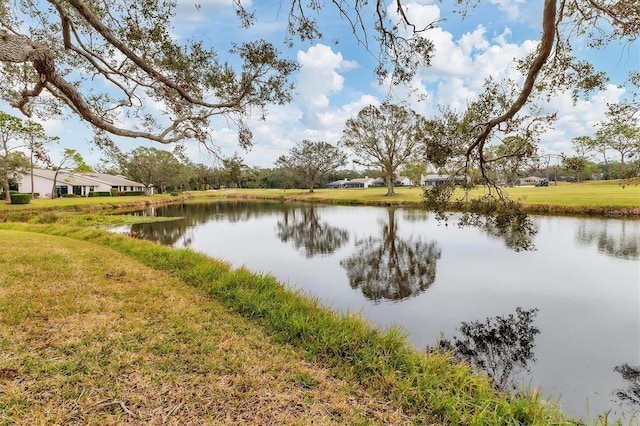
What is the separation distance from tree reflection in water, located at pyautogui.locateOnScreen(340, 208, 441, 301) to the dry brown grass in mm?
4864

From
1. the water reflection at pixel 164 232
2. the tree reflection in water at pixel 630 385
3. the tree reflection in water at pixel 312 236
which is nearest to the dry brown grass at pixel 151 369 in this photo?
the tree reflection in water at pixel 630 385

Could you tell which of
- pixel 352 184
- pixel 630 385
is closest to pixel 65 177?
pixel 630 385

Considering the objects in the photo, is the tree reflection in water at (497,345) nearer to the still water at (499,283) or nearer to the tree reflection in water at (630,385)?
the still water at (499,283)

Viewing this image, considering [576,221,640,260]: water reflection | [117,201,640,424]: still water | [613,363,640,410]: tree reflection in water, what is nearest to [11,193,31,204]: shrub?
[117,201,640,424]: still water

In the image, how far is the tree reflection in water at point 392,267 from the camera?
893cm

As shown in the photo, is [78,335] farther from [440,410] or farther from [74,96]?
[440,410]

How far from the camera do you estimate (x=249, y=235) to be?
18.2 metres

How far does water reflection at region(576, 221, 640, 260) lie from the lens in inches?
474

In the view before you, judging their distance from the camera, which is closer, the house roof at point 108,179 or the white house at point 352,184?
the house roof at point 108,179

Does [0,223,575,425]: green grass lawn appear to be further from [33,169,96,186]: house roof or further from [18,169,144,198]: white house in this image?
[33,169,96,186]: house roof

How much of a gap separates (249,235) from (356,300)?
37.3 ft

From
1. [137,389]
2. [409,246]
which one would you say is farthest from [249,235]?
[137,389]

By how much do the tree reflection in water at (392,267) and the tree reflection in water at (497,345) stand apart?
221cm

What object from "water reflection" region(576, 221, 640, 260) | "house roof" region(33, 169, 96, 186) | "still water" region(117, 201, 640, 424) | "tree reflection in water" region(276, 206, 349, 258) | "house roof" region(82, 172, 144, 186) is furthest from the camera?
"house roof" region(82, 172, 144, 186)
